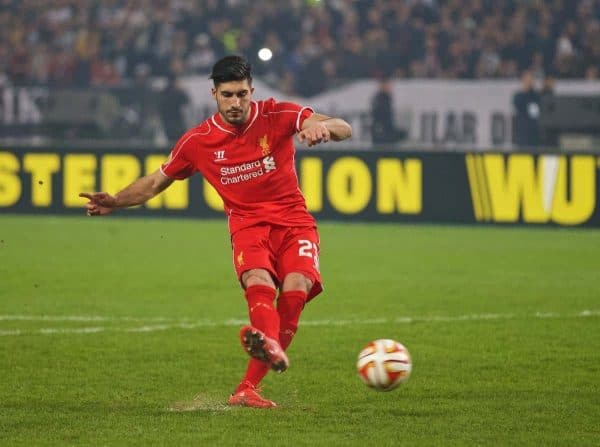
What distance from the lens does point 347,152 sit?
18438mm

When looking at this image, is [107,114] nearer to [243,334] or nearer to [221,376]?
[221,376]

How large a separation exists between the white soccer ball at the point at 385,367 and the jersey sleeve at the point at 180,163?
5.05ft

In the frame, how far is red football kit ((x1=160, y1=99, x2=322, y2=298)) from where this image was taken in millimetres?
6914

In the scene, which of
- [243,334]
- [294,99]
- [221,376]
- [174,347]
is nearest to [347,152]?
[294,99]

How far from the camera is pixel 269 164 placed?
6953mm

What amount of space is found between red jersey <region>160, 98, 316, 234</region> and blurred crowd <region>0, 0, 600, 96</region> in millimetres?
13316

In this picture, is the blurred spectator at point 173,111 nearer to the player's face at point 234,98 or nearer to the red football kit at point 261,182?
the red football kit at point 261,182

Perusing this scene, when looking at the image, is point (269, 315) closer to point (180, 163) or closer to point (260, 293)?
point (260, 293)

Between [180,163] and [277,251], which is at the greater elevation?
[180,163]

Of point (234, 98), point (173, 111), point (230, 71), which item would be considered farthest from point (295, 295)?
point (173, 111)

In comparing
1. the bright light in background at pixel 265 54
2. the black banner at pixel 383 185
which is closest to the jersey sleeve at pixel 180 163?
the black banner at pixel 383 185

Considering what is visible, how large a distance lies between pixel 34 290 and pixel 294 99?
9211 millimetres

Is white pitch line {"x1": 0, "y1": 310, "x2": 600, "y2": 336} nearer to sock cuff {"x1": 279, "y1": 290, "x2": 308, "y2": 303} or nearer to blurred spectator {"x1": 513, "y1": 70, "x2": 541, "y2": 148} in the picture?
sock cuff {"x1": 279, "y1": 290, "x2": 308, "y2": 303}

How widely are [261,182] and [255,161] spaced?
4.8 inches
